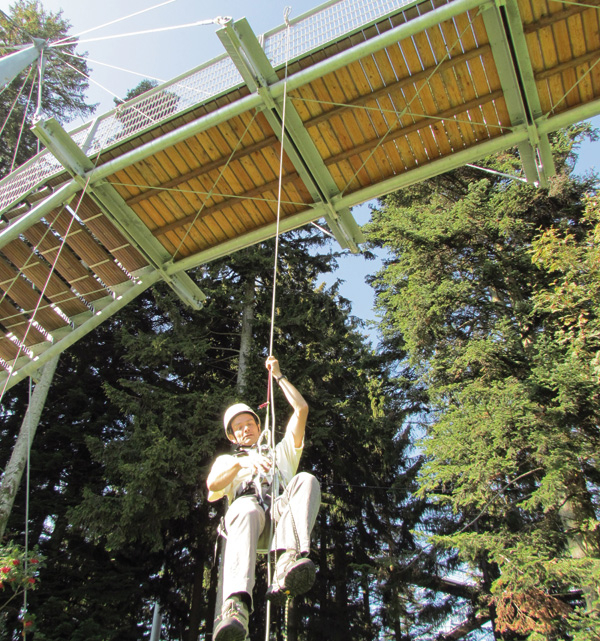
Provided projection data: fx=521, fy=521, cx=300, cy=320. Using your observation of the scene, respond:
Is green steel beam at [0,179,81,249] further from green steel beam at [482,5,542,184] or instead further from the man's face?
green steel beam at [482,5,542,184]

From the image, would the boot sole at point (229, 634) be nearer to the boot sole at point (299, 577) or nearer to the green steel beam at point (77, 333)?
the boot sole at point (299, 577)

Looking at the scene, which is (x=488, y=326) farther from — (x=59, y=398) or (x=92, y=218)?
(x=59, y=398)

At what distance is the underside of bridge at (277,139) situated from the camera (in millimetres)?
5281

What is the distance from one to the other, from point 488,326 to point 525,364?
73.3 inches

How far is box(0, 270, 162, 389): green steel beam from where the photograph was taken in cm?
639

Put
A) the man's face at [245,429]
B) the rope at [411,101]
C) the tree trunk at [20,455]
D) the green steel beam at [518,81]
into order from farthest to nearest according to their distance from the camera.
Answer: the tree trunk at [20,455] < the rope at [411,101] < the green steel beam at [518,81] < the man's face at [245,429]

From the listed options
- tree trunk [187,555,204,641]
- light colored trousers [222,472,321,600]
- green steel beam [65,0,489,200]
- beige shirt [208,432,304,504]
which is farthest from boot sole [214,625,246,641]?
tree trunk [187,555,204,641]

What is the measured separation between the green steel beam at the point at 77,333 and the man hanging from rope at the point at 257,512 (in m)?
3.28

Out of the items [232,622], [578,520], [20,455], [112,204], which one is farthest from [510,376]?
[20,455]

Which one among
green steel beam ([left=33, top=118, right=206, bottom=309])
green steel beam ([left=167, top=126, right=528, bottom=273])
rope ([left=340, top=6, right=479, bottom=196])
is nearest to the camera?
rope ([left=340, top=6, right=479, bottom=196])

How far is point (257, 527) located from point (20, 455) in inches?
362

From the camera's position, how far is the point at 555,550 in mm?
8711

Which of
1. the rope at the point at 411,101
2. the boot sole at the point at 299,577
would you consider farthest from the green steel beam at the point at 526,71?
the boot sole at the point at 299,577

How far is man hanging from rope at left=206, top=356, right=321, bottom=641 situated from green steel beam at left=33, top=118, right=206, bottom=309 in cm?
348
